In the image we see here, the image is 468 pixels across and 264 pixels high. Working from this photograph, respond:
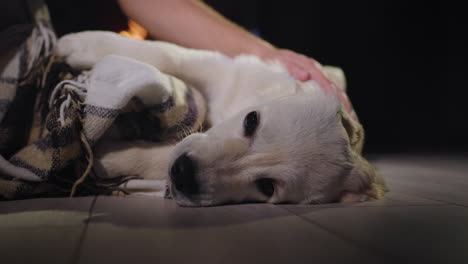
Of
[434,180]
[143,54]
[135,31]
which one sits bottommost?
[434,180]

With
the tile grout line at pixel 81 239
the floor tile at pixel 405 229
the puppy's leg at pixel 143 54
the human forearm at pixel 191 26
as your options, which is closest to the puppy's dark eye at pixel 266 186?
the floor tile at pixel 405 229

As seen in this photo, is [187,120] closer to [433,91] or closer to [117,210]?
[117,210]

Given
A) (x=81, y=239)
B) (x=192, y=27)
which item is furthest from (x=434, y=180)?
(x=81, y=239)

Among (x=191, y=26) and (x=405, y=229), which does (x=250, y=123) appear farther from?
(x=191, y=26)

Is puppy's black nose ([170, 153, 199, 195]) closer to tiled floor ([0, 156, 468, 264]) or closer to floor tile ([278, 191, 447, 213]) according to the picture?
tiled floor ([0, 156, 468, 264])

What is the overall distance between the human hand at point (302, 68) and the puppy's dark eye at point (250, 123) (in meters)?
0.53

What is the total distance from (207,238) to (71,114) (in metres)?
0.68

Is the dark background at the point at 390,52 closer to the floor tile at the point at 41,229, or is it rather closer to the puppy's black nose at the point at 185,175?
the puppy's black nose at the point at 185,175

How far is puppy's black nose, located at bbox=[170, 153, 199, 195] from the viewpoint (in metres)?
1.03

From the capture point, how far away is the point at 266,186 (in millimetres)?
1146

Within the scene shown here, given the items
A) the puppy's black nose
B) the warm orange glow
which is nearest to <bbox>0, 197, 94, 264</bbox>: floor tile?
the puppy's black nose

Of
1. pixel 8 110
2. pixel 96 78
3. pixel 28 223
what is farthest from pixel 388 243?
pixel 8 110

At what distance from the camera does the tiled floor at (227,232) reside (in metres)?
0.61

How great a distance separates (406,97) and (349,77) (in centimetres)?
99
